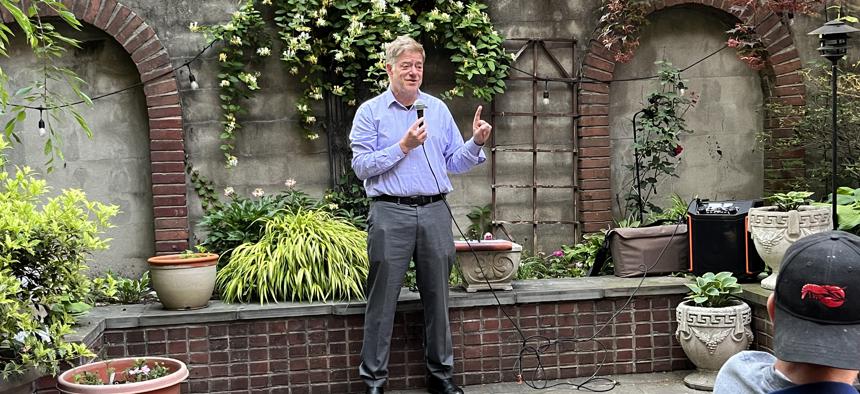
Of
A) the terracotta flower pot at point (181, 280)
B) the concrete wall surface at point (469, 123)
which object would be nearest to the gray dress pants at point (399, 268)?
the terracotta flower pot at point (181, 280)

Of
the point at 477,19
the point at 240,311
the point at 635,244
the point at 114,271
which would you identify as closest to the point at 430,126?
the point at 240,311

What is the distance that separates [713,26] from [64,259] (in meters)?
5.08

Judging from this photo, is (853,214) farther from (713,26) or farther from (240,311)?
(240,311)

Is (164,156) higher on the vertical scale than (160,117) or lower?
lower

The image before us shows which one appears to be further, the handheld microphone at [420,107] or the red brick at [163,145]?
the red brick at [163,145]

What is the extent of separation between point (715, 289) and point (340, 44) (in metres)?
2.98

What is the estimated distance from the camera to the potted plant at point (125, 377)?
3.28m

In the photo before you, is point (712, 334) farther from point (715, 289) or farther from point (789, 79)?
point (789, 79)

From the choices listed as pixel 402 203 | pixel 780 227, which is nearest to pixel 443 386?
pixel 402 203

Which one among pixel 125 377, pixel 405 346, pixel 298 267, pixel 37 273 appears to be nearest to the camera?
pixel 37 273

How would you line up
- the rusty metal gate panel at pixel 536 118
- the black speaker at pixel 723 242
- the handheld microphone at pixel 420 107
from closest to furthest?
the handheld microphone at pixel 420 107 → the black speaker at pixel 723 242 → the rusty metal gate panel at pixel 536 118

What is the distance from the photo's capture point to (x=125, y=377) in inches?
137

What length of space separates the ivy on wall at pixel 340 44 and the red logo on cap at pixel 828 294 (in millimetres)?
4741

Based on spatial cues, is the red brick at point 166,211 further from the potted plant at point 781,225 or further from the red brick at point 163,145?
the potted plant at point 781,225
